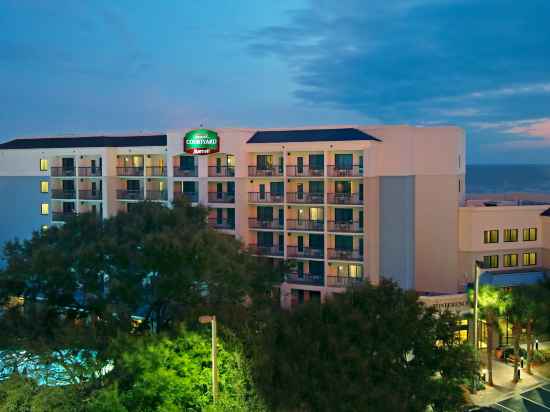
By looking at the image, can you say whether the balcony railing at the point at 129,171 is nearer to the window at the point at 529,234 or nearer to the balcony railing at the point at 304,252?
the balcony railing at the point at 304,252

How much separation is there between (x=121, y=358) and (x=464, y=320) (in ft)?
89.0

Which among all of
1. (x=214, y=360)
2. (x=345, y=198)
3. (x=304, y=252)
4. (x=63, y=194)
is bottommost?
(x=214, y=360)

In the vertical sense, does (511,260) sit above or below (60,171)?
below

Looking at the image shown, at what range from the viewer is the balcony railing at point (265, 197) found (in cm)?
5262

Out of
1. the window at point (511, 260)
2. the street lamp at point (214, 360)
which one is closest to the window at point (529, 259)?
the window at point (511, 260)

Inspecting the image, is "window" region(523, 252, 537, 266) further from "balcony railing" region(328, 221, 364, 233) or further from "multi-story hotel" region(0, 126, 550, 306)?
"balcony railing" region(328, 221, 364, 233)

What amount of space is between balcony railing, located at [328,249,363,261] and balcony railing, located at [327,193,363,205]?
381cm

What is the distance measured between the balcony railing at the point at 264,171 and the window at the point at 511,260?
19565mm

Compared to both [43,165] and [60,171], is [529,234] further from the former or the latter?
[43,165]

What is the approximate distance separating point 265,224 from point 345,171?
821 cm

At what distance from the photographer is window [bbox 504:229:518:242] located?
51.1 meters

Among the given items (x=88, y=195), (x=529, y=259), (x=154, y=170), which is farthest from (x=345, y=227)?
(x=88, y=195)

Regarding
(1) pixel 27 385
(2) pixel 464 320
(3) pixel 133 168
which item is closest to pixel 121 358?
(1) pixel 27 385

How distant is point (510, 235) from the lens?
51.3 metres
